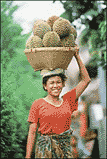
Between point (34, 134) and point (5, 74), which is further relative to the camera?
point (5, 74)

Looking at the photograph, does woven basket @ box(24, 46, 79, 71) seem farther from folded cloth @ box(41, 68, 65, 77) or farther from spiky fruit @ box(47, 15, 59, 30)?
spiky fruit @ box(47, 15, 59, 30)

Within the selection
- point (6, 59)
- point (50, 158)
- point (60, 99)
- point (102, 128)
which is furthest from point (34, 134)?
point (6, 59)

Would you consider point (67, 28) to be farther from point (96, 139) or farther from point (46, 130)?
point (96, 139)

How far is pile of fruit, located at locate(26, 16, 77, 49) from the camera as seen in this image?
66.5 inches

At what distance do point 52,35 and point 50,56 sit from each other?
0.57ft

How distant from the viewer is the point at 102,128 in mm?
4121

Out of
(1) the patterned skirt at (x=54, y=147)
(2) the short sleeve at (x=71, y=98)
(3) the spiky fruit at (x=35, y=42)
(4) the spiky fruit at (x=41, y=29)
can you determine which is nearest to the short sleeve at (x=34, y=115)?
(1) the patterned skirt at (x=54, y=147)

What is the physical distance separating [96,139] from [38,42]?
3.79 metres

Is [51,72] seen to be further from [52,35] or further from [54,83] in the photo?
[52,35]

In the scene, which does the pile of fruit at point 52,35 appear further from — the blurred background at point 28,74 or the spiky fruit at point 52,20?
the blurred background at point 28,74

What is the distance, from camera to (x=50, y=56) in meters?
1.70

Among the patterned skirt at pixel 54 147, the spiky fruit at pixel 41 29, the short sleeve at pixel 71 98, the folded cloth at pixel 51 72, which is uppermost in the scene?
the spiky fruit at pixel 41 29

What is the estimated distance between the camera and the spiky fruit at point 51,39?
1670 millimetres

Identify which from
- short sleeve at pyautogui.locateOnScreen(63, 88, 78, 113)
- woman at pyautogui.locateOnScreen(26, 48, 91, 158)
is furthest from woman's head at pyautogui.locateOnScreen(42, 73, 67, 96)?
short sleeve at pyautogui.locateOnScreen(63, 88, 78, 113)
